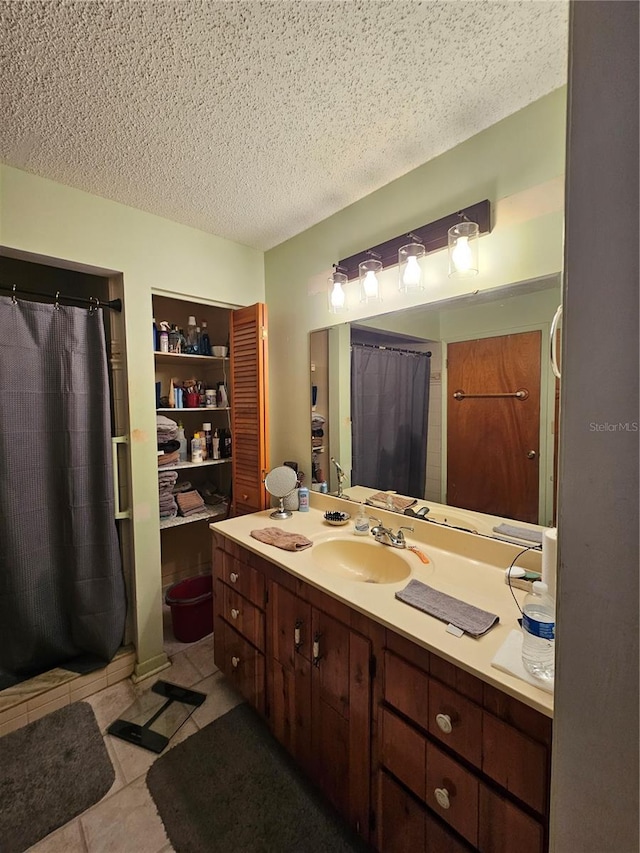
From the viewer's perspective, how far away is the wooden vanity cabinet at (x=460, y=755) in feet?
2.29

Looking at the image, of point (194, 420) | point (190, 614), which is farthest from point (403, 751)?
point (194, 420)

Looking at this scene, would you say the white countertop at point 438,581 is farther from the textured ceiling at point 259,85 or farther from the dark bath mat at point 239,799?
the textured ceiling at point 259,85

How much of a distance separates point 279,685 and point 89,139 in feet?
7.11

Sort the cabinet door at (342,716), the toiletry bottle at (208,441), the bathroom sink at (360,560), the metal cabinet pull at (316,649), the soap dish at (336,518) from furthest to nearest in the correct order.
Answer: the toiletry bottle at (208,441), the soap dish at (336,518), the bathroom sink at (360,560), the metal cabinet pull at (316,649), the cabinet door at (342,716)

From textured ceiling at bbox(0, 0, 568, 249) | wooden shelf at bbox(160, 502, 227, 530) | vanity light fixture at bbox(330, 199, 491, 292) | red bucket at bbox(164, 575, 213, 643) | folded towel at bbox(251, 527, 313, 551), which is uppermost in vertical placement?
textured ceiling at bbox(0, 0, 568, 249)

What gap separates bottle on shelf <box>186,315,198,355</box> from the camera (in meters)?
2.25

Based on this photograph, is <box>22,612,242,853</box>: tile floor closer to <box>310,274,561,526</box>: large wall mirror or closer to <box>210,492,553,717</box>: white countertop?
<box>210,492,553,717</box>: white countertop

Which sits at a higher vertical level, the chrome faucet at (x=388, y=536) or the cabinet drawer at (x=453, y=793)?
the chrome faucet at (x=388, y=536)

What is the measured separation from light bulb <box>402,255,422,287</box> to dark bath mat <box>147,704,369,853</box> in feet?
6.42

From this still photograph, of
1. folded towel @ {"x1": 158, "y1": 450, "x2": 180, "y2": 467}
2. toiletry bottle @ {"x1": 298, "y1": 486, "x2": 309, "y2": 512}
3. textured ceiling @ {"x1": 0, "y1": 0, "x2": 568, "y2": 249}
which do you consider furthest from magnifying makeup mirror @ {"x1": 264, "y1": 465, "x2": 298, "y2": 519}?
→ textured ceiling @ {"x1": 0, "y1": 0, "x2": 568, "y2": 249}

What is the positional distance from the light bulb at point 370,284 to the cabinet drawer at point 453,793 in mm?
1572

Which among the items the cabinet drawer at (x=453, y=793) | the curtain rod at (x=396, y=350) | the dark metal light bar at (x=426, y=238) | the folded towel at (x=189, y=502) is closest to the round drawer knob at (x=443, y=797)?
the cabinet drawer at (x=453, y=793)

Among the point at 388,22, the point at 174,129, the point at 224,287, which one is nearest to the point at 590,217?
the point at 388,22

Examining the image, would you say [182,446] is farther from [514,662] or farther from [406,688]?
[514,662]
